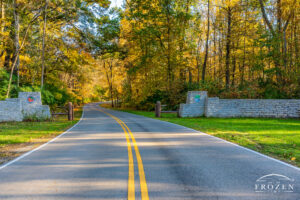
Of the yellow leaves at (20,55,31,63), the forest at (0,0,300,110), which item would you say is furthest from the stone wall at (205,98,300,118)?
the yellow leaves at (20,55,31,63)

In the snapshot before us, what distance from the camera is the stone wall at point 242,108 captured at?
62.8ft

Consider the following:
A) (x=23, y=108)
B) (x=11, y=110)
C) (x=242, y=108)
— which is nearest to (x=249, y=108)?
(x=242, y=108)

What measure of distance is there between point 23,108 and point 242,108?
18.1 m

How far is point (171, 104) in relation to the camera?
94.2ft

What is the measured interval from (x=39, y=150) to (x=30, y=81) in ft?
75.8

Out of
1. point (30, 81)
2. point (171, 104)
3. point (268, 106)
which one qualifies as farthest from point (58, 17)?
point (268, 106)

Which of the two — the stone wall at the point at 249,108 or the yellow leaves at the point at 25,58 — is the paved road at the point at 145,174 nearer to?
the stone wall at the point at 249,108

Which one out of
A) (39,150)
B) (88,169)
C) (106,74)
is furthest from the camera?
(106,74)

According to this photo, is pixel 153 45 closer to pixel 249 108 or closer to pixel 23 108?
pixel 249 108

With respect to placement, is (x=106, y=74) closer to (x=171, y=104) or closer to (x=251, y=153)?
(x=171, y=104)

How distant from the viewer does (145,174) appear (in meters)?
5.04

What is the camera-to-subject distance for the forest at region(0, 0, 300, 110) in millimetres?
21906

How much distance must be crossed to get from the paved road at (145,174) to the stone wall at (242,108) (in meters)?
12.9

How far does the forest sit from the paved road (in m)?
16.0
